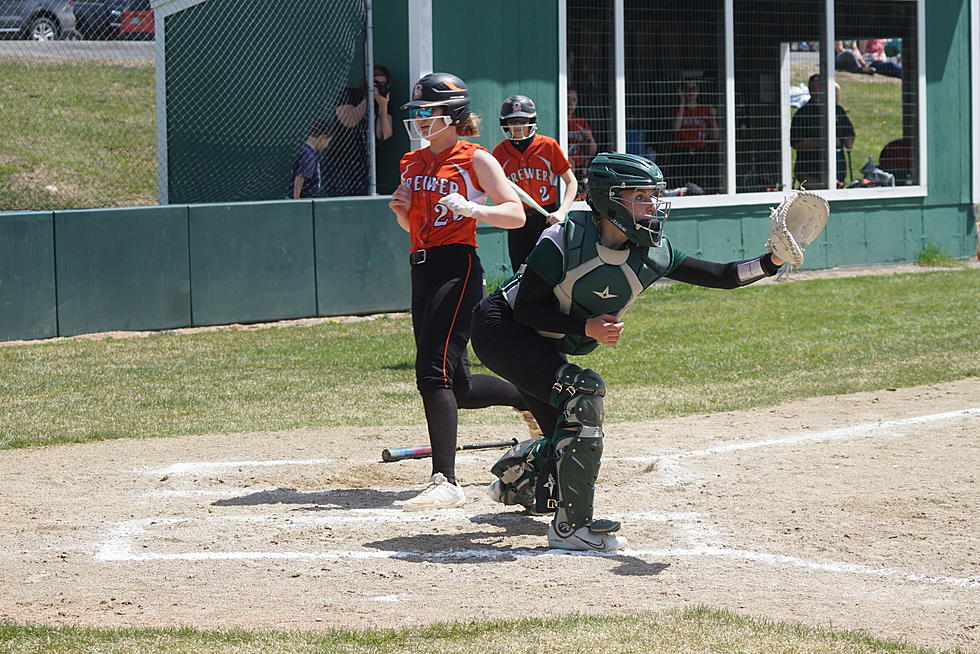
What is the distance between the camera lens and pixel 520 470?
5672mm

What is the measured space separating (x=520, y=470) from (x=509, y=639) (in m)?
1.72

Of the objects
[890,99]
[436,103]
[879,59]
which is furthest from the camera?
[879,59]

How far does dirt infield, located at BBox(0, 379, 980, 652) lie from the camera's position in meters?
4.50

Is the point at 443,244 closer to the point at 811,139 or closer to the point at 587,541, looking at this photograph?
the point at 587,541

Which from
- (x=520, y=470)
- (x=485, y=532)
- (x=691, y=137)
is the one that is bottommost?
(x=485, y=532)

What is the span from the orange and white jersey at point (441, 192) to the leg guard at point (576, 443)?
1.10 m

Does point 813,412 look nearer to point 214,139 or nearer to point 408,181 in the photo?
point 408,181

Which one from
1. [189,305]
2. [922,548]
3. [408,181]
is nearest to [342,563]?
[408,181]

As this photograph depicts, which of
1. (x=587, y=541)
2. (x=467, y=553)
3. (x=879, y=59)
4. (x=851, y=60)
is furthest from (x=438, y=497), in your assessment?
(x=879, y=59)

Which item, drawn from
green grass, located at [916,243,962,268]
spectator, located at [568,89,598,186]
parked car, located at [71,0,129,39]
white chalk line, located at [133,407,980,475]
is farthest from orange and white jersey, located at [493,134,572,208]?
green grass, located at [916,243,962,268]

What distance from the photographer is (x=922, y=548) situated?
5219 millimetres

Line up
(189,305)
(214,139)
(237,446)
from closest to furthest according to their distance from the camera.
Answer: (237,446) → (189,305) → (214,139)

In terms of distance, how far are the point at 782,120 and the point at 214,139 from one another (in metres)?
7.01

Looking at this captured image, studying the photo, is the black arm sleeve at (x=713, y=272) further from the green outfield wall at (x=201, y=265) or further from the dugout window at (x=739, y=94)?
the dugout window at (x=739, y=94)
